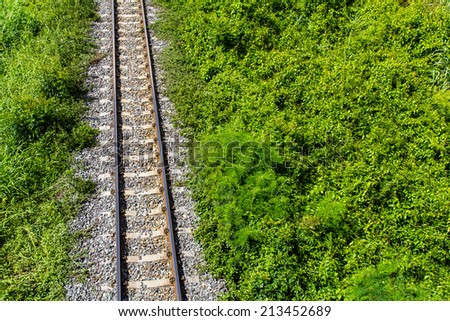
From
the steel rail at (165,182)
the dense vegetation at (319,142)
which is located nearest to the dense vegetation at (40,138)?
the steel rail at (165,182)

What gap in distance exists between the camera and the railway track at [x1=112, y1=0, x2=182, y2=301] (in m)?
7.73

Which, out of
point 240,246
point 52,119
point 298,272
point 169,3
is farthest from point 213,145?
point 169,3

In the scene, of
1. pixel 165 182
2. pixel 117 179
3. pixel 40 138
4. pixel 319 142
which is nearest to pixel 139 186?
pixel 117 179

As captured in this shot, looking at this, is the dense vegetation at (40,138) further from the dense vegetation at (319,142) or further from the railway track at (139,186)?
the dense vegetation at (319,142)

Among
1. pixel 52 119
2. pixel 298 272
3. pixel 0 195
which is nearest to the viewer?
pixel 298 272

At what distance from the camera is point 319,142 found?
33.0 ft

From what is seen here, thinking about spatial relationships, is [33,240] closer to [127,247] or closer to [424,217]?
[127,247]

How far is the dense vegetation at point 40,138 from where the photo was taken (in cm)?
793

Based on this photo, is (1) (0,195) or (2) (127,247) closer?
(2) (127,247)

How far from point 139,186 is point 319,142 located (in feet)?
14.9

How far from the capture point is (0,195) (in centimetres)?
905

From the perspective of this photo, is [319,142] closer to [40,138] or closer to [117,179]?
[117,179]

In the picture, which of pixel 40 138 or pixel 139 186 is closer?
pixel 139 186

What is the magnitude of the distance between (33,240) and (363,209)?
6.99m
